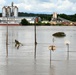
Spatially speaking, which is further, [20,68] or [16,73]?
[20,68]

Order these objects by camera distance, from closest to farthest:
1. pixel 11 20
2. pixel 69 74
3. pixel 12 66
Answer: pixel 69 74 < pixel 12 66 < pixel 11 20

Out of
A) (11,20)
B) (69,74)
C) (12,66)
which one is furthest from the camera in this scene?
(11,20)

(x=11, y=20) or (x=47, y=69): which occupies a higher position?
(x=11, y=20)

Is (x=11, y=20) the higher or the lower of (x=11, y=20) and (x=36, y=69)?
the higher

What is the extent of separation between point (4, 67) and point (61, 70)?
2757 millimetres

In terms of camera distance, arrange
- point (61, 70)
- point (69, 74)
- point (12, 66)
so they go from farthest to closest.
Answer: point (12, 66) < point (61, 70) < point (69, 74)

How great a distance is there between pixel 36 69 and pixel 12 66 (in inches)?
59.3

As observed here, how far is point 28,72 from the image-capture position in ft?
47.3

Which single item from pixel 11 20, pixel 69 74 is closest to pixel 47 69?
pixel 69 74

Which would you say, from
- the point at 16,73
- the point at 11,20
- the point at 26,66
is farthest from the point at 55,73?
the point at 11,20

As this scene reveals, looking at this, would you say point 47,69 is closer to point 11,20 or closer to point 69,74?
point 69,74

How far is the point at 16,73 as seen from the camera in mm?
14031

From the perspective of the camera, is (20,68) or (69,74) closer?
(69,74)

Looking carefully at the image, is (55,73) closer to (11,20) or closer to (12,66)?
(12,66)
